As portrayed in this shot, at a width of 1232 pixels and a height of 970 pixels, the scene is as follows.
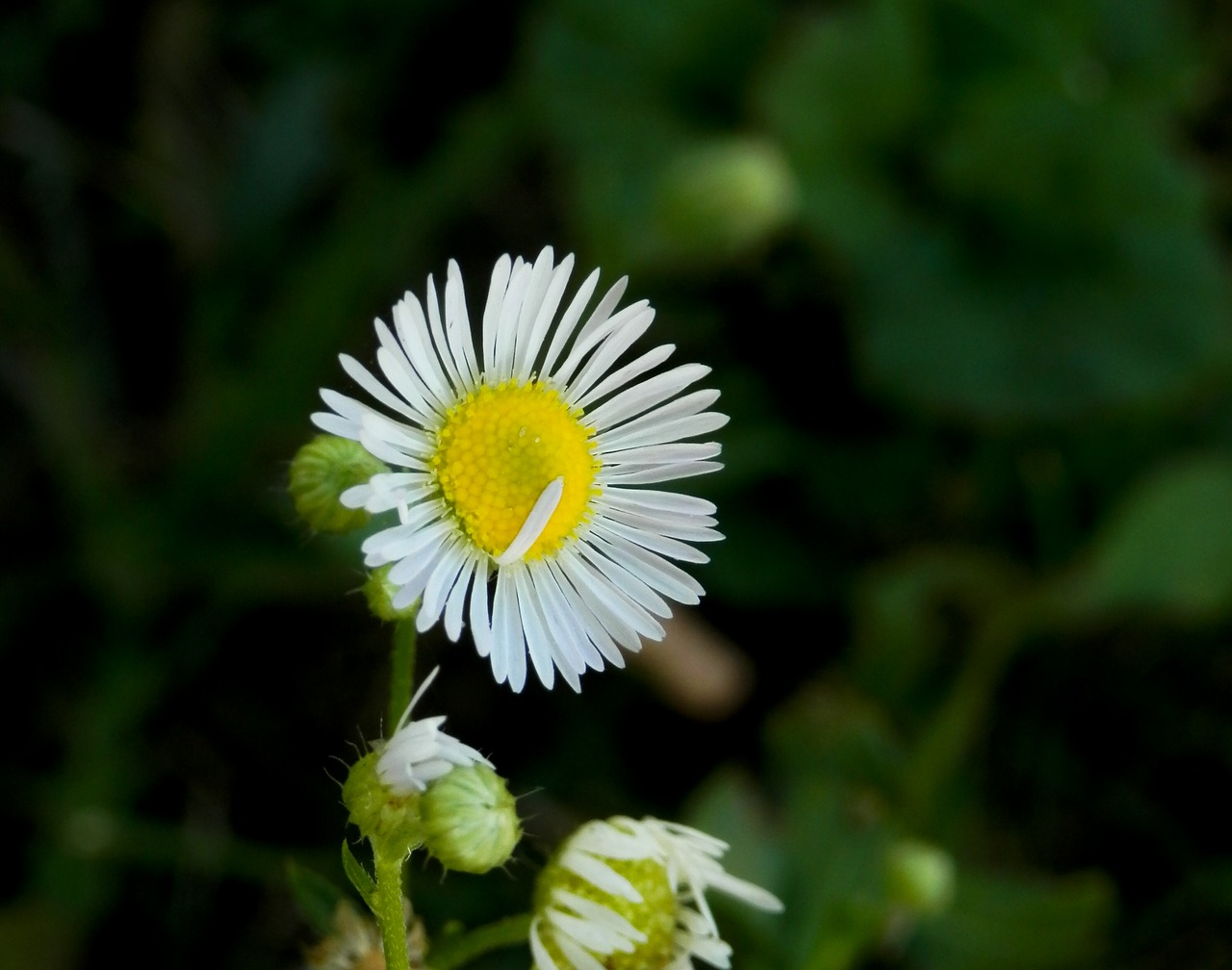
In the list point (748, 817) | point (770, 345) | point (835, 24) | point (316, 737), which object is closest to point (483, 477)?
point (748, 817)

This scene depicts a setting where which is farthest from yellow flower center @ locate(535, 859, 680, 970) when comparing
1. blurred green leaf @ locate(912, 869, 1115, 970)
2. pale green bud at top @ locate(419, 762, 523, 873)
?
blurred green leaf @ locate(912, 869, 1115, 970)

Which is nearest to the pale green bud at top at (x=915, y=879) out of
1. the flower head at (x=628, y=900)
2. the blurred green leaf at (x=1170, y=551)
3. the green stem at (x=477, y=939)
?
the flower head at (x=628, y=900)

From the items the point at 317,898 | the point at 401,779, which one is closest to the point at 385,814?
the point at 401,779

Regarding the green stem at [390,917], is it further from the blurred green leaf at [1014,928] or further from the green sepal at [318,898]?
the blurred green leaf at [1014,928]

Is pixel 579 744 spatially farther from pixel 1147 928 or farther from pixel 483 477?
pixel 483 477

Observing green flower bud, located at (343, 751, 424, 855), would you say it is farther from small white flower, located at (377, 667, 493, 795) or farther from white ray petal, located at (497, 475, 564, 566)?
white ray petal, located at (497, 475, 564, 566)

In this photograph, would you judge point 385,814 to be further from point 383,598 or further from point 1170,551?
point 1170,551
